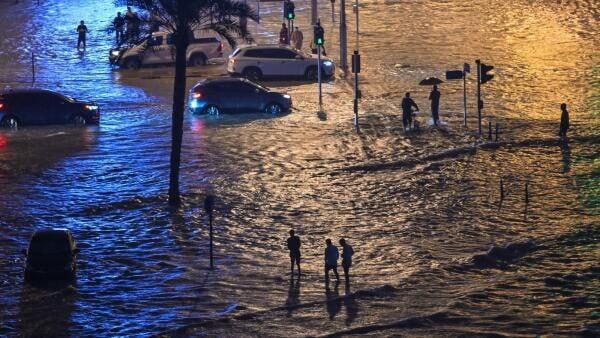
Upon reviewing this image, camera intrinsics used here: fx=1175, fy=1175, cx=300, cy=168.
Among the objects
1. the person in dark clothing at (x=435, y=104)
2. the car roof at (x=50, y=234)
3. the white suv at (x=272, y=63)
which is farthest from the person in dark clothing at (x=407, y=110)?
the car roof at (x=50, y=234)

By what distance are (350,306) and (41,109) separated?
65.0 feet

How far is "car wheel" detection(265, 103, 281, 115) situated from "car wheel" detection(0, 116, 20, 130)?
8.21m

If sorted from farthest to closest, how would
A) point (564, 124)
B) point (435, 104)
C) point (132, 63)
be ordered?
point (132, 63) < point (435, 104) < point (564, 124)

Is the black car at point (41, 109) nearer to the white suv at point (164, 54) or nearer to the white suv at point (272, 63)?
the white suv at point (272, 63)

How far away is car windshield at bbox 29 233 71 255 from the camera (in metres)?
21.4

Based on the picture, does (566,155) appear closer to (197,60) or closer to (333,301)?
(333,301)

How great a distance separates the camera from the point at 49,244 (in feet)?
70.3

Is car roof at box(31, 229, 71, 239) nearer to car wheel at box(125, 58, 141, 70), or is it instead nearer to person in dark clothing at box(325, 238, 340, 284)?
person in dark clothing at box(325, 238, 340, 284)

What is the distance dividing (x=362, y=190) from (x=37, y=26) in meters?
36.3

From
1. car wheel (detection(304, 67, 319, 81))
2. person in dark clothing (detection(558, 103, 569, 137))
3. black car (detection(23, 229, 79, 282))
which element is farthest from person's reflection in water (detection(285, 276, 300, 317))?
car wheel (detection(304, 67, 319, 81))

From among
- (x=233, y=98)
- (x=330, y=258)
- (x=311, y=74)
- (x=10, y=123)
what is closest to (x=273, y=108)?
(x=233, y=98)

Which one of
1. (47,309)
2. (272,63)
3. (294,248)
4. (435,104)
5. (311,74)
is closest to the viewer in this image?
(47,309)

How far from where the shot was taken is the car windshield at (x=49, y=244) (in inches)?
841

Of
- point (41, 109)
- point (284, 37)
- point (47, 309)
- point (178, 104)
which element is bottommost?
point (47, 309)
